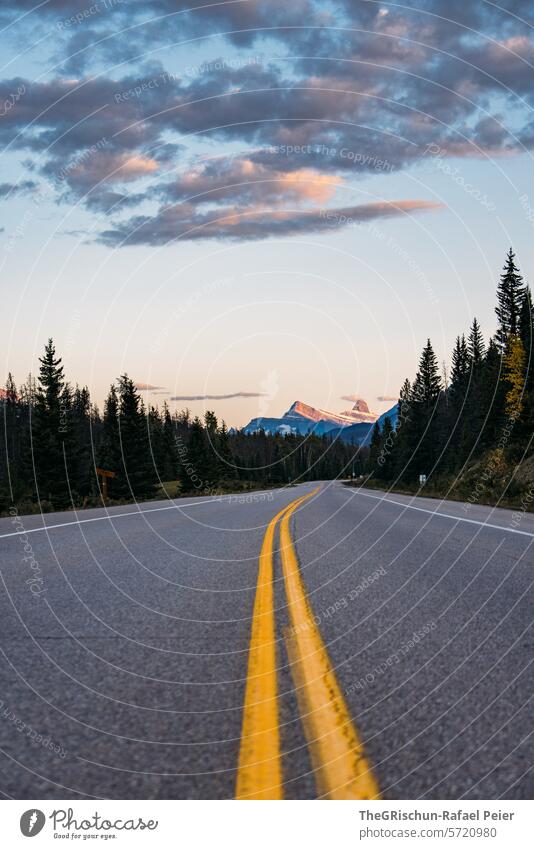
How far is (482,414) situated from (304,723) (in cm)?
7185

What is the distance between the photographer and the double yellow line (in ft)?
7.91

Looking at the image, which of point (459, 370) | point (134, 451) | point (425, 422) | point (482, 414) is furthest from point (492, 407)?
point (459, 370)

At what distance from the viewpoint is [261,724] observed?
298 centimetres

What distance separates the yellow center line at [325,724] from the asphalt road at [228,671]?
0.05 m

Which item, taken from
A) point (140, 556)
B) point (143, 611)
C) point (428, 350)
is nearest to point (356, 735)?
point (143, 611)

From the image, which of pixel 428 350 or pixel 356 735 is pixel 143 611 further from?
pixel 428 350

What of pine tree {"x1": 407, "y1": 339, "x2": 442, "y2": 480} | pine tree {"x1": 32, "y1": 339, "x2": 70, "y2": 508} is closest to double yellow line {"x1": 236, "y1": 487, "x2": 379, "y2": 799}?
pine tree {"x1": 32, "y1": 339, "x2": 70, "y2": 508}

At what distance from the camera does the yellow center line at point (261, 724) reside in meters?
2.41

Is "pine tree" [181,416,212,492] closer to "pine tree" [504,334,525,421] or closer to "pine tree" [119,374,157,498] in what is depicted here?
"pine tree" [119,374,157,498]

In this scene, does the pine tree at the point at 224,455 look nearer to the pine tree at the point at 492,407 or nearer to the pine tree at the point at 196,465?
the pine tree at the point at 196,465

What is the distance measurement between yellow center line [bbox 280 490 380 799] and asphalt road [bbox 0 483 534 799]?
0.05 m

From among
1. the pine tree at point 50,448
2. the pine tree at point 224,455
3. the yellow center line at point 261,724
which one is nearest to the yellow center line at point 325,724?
the yellow center line at point 261,724

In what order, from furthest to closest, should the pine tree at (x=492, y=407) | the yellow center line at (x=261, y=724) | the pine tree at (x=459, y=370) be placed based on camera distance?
1. the pine tree at (x=459, y=370)
2. the pine tree at (x=492, y=407)
3. the yellow center line at (x=261, y=724)
